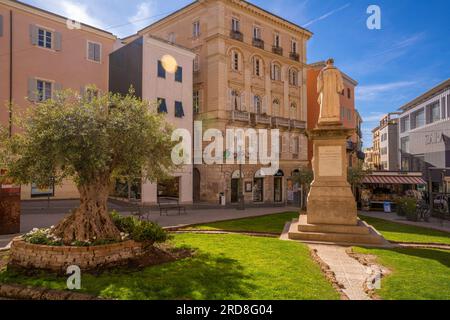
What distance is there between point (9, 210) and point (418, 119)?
53693 mm

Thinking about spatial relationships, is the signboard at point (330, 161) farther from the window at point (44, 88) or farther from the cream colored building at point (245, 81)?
the window at point (44, 88)

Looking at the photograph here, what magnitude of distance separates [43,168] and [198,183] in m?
24.3

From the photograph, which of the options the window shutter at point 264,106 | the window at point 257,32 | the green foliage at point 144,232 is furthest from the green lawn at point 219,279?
the window at point 257,32

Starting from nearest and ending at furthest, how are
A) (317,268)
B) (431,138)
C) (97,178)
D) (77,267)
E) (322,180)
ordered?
(77,267)
(317,268)
(97,178)
(322,180)
(431,138)

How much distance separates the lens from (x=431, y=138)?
3947 cm

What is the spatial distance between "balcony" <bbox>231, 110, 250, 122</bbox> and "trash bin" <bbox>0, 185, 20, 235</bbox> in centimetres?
2052

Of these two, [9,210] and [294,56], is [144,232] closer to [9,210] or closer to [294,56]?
[9,210]

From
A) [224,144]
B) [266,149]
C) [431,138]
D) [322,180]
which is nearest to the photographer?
[322,180]

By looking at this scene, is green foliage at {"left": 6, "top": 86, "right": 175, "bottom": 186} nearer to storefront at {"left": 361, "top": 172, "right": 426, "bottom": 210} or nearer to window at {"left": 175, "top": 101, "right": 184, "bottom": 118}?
window at {"left": 175, "top": 101, "right": 184, "bottom": 118}

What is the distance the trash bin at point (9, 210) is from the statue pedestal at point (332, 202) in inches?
443

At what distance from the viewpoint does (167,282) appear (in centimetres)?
629

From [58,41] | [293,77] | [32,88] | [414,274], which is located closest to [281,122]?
[293,77]

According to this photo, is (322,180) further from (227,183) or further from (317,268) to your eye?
(227,183)
